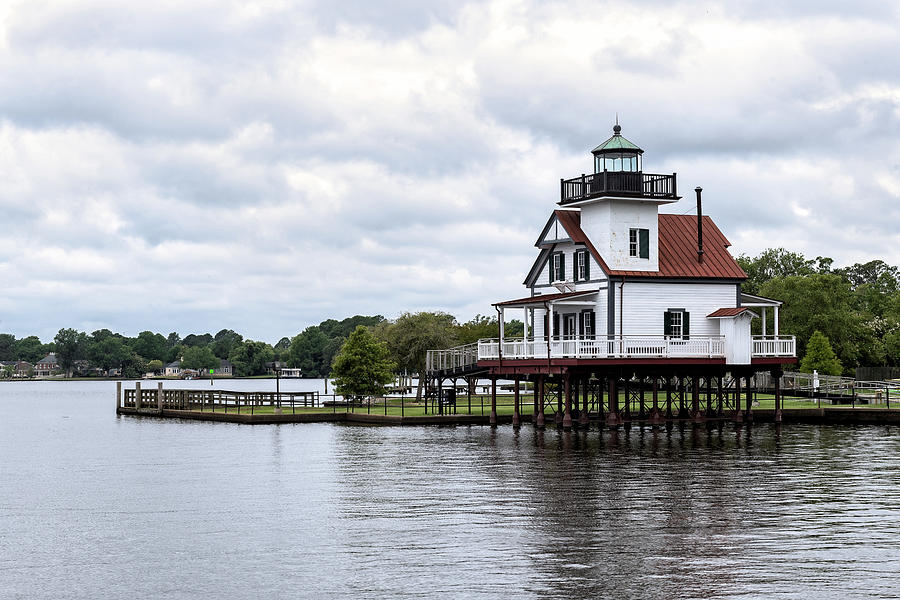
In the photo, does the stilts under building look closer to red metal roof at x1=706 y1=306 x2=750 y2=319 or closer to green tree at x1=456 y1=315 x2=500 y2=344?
red metal roof at x1=706 y1=306 x2=750 y2=319

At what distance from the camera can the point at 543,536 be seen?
25.8 meters

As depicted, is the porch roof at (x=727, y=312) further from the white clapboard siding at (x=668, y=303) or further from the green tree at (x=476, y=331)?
the green tree at (x=476, y=331)

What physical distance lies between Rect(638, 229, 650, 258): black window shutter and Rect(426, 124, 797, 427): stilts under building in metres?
0.05

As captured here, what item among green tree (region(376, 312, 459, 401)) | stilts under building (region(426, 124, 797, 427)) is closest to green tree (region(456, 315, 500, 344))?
green tree (region(376, 312, 459, 401))

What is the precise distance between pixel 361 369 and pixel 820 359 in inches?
1355

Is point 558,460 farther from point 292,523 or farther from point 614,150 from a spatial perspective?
point 614,150

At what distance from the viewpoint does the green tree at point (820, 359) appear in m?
83.6

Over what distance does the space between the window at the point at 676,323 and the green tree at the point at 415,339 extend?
32965mm

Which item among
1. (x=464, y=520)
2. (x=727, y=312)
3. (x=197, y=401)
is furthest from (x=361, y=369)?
(x=464, y=520)

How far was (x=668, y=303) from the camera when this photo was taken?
2192 inches

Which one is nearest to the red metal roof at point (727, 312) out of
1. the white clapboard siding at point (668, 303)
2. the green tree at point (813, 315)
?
the white clapboard siding at point (668, 303)

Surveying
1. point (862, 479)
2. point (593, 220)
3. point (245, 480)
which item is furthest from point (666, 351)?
point (245, 480)

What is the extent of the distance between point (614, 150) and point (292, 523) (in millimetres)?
33408

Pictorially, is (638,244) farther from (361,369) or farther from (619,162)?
→ (361,369)
